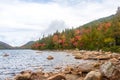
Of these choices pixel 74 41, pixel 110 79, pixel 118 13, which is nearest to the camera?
pixel 110 79

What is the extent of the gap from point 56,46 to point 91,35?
58.9m

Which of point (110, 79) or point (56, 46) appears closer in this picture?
point (110, 79)

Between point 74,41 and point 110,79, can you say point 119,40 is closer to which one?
point 74,41

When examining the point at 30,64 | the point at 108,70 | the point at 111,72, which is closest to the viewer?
the point at 111,72

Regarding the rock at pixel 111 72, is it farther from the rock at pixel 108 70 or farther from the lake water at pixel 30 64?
the lake water at pixel 30 64

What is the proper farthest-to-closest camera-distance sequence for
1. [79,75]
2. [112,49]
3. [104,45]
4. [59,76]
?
1. [104,45]
2. [112,49]
3. [79,75]
4. [59,76]

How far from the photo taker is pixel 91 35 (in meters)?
113

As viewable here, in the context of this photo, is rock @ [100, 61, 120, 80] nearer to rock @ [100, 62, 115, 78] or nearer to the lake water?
Answer: rock @ [100, 62, 115, 78]

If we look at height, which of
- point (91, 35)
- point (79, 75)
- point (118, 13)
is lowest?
point (79, 75)

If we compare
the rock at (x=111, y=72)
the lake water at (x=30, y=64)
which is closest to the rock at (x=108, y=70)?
the rock at (x=111, y=72)

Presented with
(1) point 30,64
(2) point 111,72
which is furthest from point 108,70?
(1) point 30,64

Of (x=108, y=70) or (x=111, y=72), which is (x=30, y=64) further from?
(x=111, y=72)

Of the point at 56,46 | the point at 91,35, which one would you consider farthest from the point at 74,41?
the point at 91,35

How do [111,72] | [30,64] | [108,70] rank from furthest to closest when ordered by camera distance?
[30,64] < [108,70] < [111,72]
